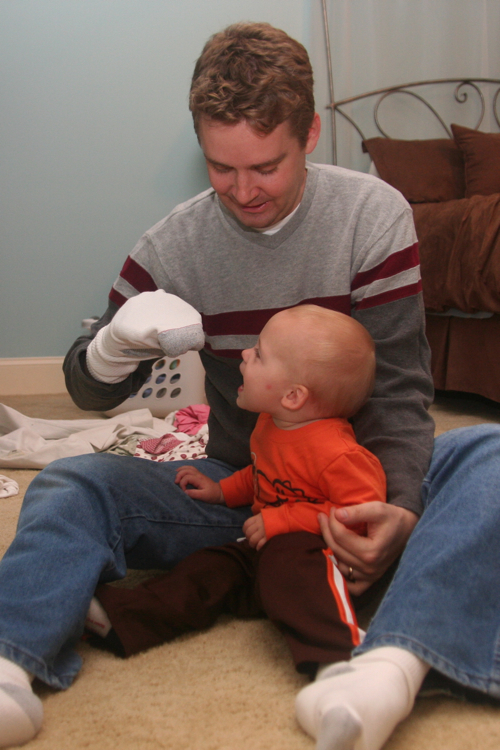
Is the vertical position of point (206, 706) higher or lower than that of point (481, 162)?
lower

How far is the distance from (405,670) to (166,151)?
236cm

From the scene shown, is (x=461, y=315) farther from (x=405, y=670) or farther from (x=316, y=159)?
(x=405, y=670)

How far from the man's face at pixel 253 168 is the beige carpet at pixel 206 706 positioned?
0.58 m

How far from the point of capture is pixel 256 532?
0.81 meters

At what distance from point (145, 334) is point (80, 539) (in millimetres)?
263

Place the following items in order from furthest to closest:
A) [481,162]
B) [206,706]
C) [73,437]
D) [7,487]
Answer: [481,162], [73,437], [7,487], [206,706]

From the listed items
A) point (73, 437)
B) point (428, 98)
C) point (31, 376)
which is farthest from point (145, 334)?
point (428, 98)

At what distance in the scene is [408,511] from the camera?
0.77 metres

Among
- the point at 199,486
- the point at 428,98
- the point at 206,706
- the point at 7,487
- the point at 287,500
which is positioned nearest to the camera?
the point at 206,706

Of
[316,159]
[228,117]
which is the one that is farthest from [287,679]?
[316,159]

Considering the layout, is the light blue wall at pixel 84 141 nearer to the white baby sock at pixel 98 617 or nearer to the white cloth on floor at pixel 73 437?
the white cloth on floor at pixel 73 437

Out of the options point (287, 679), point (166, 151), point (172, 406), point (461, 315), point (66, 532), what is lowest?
point (172, 406)

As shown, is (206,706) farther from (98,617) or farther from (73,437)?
(73,437)

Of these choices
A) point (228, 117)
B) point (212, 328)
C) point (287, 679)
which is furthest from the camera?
point (212, 328)
